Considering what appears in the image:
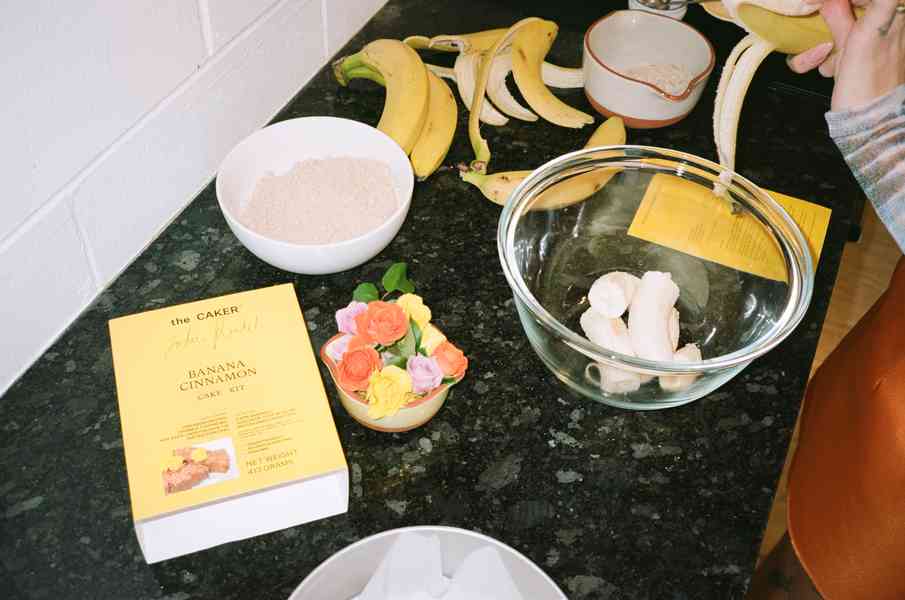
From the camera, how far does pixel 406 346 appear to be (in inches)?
29.4

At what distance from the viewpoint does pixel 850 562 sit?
106cm

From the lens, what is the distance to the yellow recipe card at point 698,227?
95 cm

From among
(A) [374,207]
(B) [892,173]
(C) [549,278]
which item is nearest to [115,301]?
(A) [374,207]

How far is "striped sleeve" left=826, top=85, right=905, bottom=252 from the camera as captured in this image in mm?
843

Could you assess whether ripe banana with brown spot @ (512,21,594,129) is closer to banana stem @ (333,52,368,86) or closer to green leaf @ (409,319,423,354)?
banana stem @ (333,52,368,86)

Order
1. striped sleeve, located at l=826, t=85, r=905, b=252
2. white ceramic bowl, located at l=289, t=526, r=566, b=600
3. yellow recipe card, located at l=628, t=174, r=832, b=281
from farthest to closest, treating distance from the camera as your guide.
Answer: yellow recipe card, located at l=628, t=174, r=832, b=281 → striped sleeve, located at l=826, t=85, r=905, b=252 → white ceramic bowl, located at l=289, t=526, r=566, b=600

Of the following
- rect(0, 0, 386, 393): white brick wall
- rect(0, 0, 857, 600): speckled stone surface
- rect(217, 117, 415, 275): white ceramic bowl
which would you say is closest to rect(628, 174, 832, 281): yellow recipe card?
rect(0, 0, 857, 600): speckled stone surface

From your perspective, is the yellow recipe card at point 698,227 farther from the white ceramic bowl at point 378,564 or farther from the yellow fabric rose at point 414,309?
the white ceramic bowl at point 378,564

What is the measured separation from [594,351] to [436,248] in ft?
1.15

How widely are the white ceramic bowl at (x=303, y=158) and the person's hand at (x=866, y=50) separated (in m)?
0.56

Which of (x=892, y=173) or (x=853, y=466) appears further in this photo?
(x=853, y=466)

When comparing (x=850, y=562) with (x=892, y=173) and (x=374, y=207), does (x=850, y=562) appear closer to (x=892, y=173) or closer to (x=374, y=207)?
(x=892, y=173)

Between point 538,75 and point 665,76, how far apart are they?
201 millimetres

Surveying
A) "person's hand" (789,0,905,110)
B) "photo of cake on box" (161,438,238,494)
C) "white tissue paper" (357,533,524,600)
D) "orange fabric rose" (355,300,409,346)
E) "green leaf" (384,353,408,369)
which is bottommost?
"white tissue paper" (357,533,524,600)
